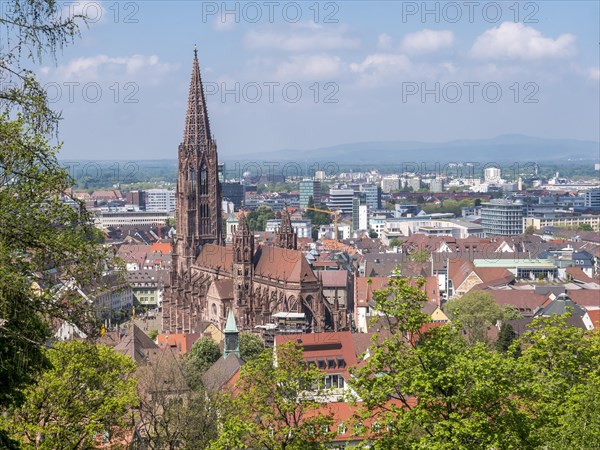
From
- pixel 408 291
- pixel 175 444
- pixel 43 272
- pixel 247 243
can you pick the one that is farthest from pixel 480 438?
pixel 247 243

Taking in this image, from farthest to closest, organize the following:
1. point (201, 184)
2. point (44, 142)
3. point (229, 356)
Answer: point (201, 184) < point (229, 356) < point (44, 142)

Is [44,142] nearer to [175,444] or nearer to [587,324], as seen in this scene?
[175,444]

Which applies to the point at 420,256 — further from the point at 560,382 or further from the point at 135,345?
the point at 560,382

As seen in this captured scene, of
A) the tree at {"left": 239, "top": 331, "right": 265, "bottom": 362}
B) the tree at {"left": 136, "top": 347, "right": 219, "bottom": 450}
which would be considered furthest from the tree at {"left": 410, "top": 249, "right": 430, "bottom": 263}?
the tree at {"left": 136, "top": 347, "right": 219, "bottom": 450}

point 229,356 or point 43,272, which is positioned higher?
point 43,272

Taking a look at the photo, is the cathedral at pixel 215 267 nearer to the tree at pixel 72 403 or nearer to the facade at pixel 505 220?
the tree at pixel 72 403

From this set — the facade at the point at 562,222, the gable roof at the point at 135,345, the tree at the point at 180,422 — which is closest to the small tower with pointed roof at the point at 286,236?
the gable roof at the point at 135,345

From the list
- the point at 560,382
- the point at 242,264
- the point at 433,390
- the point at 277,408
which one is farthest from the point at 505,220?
the point at 433,390
